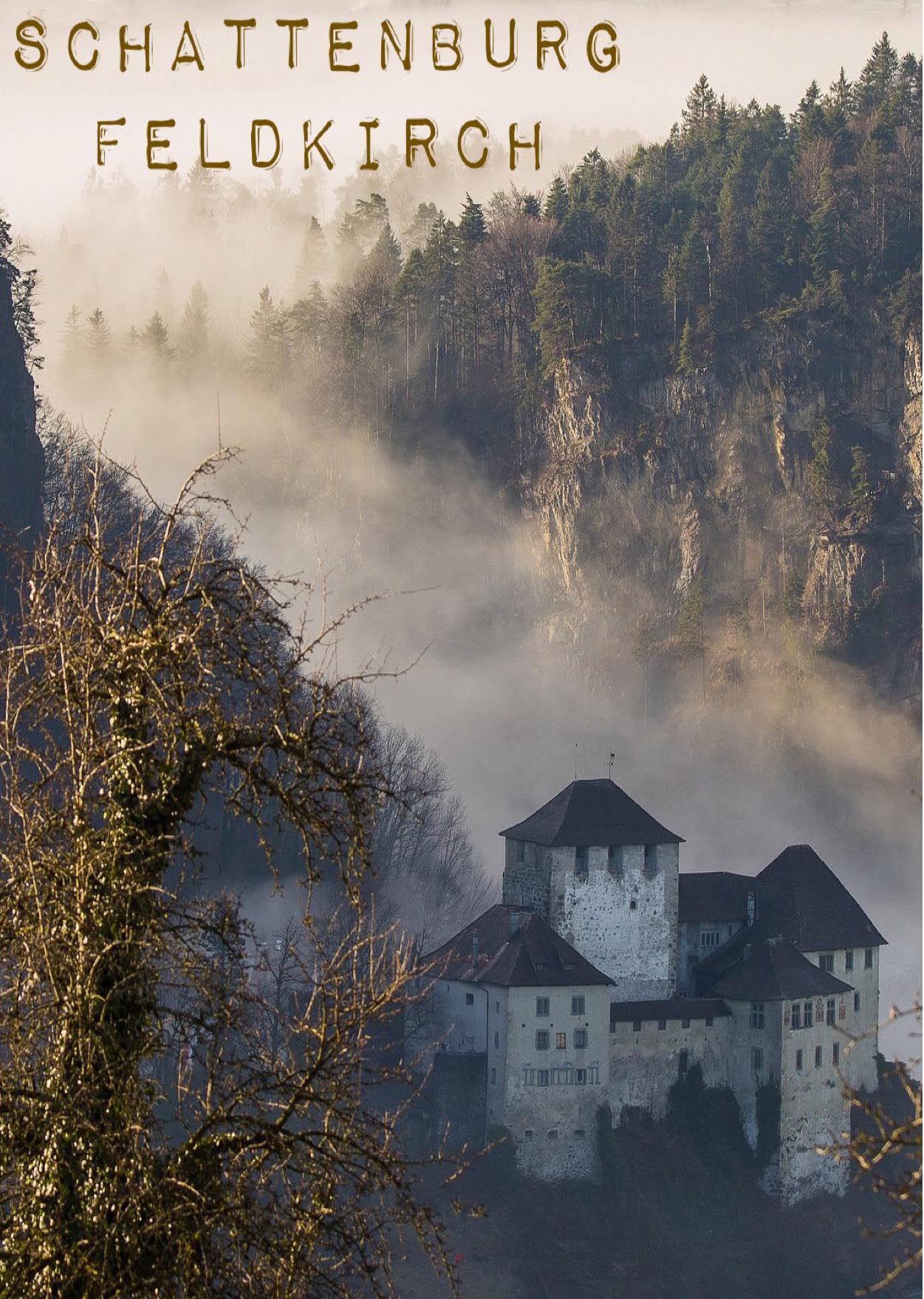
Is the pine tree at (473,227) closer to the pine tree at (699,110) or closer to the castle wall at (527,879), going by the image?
the pine tree at (699,110)

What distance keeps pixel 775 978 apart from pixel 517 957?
724cm

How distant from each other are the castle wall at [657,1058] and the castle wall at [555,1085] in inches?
29.8

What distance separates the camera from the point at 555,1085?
48094 mm

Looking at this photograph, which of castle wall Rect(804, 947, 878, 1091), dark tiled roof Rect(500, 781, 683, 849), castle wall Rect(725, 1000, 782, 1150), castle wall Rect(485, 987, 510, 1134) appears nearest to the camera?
castle wall Rect(485, 987, 510, 1134)

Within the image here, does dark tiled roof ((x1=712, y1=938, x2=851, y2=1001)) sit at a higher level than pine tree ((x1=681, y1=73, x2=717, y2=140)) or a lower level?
lower

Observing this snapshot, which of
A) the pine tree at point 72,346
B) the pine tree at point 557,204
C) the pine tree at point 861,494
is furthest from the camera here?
the pine tree at point 557,204

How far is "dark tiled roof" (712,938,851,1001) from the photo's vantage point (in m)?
51.3

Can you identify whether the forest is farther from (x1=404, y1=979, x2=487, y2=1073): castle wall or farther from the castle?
(x1=404, y1=979, x2=487, y2=1073): castle wall

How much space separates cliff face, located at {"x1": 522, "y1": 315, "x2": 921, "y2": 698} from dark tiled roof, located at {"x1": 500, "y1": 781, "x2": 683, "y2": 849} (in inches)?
1662

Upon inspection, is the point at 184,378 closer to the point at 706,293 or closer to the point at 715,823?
the point at 706,293

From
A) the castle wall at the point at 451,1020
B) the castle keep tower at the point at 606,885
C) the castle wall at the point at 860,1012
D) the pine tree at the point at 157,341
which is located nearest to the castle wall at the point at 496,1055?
the castle wall at the point at 451,1020

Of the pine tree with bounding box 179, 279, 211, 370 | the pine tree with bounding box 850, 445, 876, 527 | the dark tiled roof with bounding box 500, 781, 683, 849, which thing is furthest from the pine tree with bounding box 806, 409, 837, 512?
the dark tiled roof with bounding box 500, 781, 683, 849

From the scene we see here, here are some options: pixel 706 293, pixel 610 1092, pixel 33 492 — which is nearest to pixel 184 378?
pixel 706 293

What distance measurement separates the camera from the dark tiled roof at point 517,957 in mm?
48656
